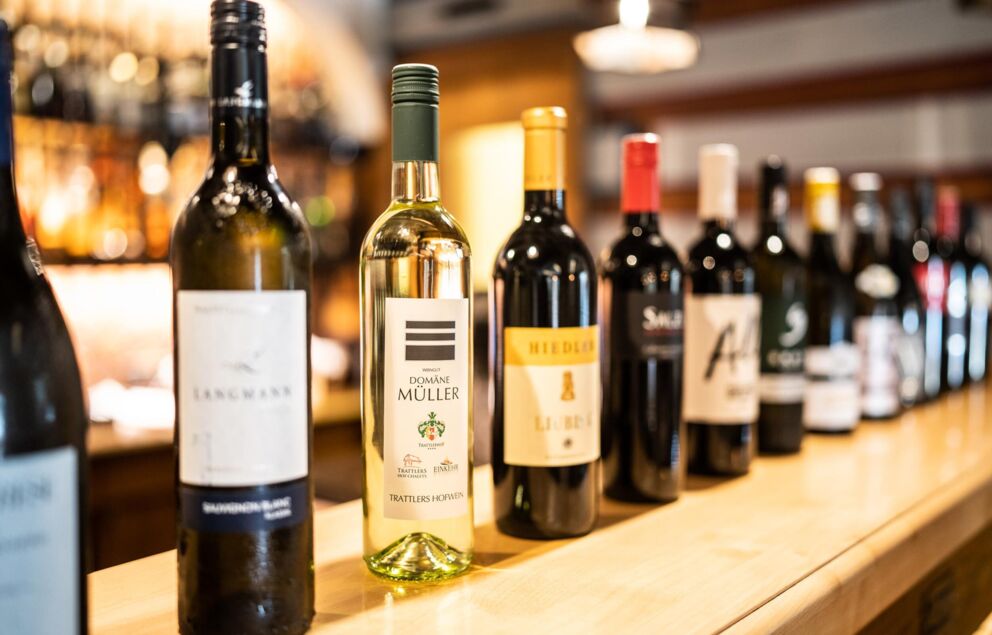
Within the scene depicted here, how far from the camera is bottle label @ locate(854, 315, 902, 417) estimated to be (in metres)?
1.55

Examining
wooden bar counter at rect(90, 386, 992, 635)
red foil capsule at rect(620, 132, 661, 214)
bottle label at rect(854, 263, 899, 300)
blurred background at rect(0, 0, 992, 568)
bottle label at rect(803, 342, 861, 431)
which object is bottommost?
wooden bar counter at rect(90, 386, 992, 635)

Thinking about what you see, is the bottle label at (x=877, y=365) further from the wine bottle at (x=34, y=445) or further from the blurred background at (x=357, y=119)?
the wine bottle at (x=34, y=445)

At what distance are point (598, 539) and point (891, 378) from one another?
3.04 ft

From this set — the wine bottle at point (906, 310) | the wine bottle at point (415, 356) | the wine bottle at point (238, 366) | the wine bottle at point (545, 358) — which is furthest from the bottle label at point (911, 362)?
the wine bottle at point (238, 366)

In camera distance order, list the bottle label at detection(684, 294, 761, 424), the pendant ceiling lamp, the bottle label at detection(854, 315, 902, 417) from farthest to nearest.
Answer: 1. the pendant ceiling lamp
2. the bottle label at detection(854, 315, 902, 417)
3. the bottle label at detection(684, 294, 761, 424)

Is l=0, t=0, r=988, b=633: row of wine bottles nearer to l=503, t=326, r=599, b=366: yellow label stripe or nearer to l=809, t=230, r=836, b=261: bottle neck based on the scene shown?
l=503, t=326, r=599, b=366: yellow label stripe

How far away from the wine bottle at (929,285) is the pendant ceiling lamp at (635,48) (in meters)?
0.80

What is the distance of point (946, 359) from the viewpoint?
1979mm

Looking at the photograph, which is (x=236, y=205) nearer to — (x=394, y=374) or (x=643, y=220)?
(x=394, y=374)

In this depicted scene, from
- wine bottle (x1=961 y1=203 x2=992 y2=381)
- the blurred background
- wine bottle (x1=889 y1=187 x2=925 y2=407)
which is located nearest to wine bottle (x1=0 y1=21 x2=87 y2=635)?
wine bottle (x1=889 y1=187 x2=925 y2=407)

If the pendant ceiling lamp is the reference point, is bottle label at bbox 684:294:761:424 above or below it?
below

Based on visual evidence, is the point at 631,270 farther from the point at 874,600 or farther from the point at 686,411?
the point at 874,600

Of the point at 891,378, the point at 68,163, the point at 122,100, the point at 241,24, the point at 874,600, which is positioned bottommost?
the point at 874,600

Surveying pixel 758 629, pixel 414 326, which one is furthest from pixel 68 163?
pixel 758 629
